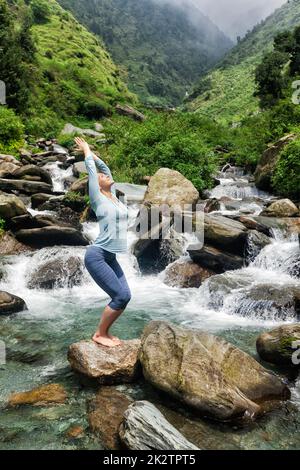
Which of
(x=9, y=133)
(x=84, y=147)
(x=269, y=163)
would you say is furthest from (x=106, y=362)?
(x=9, y=133)

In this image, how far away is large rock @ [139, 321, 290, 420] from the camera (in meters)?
5.71

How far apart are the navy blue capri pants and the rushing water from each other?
1.35 m

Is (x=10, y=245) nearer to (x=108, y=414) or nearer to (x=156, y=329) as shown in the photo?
(x=156, y=329)

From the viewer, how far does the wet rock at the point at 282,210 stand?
52.4 ft

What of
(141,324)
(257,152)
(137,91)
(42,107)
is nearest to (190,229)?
(141,324)

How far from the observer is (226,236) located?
43.4 ft

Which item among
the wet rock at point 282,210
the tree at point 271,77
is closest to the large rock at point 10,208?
the wet rock at point 282,210

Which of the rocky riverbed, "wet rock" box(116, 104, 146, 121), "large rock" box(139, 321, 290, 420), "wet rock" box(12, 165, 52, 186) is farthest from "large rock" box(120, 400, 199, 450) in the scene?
"wet rock" box(116, 104, 146, 121)

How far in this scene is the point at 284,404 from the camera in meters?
6.21

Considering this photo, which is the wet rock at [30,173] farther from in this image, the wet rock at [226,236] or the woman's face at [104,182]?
the woman's face at [104,182]

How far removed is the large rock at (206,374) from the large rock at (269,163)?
1549 cm

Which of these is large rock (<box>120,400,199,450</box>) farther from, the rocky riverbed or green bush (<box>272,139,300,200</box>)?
green bush (<box>272,139,300,200</box>)

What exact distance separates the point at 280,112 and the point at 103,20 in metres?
173

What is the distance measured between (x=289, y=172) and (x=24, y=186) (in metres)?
11.4
